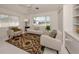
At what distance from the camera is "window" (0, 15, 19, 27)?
427 centimetres

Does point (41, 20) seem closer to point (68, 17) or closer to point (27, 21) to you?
point (27, 21)

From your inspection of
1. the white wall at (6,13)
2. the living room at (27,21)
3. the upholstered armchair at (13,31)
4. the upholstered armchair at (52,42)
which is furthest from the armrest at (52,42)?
the upholstered armchair at (13,31)

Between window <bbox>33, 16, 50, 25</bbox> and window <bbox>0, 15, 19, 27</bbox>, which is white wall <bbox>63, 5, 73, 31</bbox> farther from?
window <bbox>0, 15, 19, 27</bbox>

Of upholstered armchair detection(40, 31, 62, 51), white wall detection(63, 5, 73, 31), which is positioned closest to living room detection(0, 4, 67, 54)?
white wall detection(63, 5, 73, 31)

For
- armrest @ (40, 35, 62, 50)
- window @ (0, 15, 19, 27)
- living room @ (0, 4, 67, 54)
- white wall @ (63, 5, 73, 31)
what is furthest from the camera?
window @ (0, 15, 19, 27)

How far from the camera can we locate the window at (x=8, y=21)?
4.27 metres

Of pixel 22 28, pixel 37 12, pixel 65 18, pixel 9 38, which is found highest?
pixel 37 12
